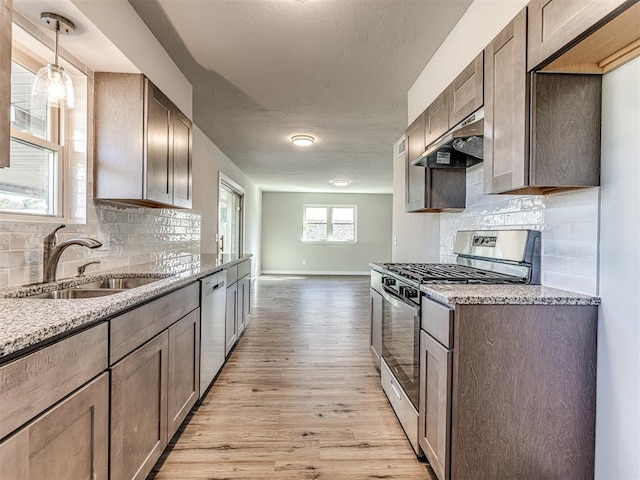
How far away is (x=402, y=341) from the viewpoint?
199 centimetres

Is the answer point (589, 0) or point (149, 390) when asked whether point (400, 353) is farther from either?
point (589, 0)

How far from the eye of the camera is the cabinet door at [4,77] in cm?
114

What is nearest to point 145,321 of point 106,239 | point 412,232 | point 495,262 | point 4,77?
point 4,77

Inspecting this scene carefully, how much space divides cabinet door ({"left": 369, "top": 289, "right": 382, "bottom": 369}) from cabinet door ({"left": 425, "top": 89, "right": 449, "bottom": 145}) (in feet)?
4.14

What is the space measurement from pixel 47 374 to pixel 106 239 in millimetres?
1566

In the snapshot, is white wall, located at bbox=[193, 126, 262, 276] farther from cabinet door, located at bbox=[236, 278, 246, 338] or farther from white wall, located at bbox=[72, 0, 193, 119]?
white wall, located at bbox=[72, 0, 193, 119]

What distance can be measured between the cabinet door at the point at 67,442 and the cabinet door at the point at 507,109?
1.78 m

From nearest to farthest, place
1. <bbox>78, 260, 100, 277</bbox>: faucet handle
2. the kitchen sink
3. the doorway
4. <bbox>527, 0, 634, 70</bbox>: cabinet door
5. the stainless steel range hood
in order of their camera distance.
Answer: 1. <bbox>527, 0, 634, 70</bbox>: cabinet door
2. the kitchen sink
3. the stainless steel range hood
4. <bbox>78, 260, 100, 277</bbox>: faucet handle
5. the doorway

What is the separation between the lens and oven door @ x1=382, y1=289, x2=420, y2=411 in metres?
1.74

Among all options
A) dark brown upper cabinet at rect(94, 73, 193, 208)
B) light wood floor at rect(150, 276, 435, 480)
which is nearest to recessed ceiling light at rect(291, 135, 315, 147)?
dark brown upper cabinet at rect(94, 73, 193, 208)

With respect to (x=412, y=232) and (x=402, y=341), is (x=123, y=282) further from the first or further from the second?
(x=412, y=232)

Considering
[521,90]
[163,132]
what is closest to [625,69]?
[521,90]

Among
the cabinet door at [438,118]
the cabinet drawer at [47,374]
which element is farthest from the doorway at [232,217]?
the cabinet drawer at [47,374]

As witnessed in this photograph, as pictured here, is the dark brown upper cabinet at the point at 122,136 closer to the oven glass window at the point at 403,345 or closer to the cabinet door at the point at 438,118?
the oven glass window at the point at 403,345
